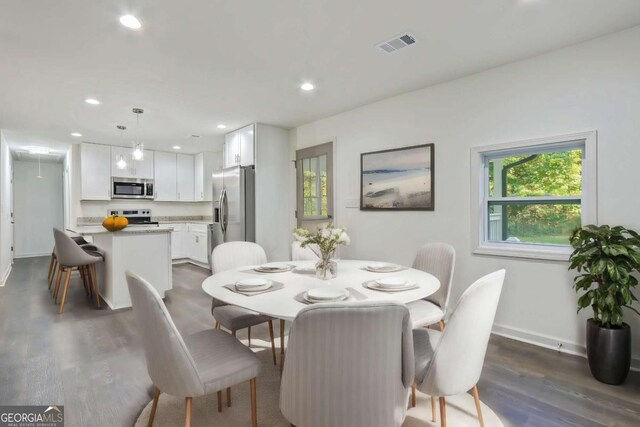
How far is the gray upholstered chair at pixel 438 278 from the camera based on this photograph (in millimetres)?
1984

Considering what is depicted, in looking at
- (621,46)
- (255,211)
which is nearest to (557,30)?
(621,46)

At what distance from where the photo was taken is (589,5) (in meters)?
1.99

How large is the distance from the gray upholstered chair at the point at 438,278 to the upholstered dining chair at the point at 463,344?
1.68 ft

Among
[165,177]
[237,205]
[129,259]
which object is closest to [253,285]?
[129,259]

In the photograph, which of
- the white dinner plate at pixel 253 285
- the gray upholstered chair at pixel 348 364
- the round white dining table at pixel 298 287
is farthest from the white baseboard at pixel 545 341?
the white dinner plate at pixel 253 285

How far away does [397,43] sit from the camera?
244 centimetres

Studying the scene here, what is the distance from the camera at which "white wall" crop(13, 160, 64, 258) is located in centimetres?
733

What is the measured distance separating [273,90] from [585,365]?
11.6 feet

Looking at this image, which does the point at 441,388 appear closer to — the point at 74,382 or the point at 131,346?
the point at 74,382

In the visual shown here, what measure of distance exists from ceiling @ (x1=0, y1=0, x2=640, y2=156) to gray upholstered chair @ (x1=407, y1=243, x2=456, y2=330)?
160 centimetres

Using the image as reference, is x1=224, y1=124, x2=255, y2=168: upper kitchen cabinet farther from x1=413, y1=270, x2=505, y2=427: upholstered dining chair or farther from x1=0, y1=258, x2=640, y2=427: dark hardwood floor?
x1=413, y1=270, x2=505, y2=427: upholstered dining chair

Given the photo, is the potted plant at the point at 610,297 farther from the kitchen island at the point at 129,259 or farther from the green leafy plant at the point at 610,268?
the kitchen island at the point at 129,259

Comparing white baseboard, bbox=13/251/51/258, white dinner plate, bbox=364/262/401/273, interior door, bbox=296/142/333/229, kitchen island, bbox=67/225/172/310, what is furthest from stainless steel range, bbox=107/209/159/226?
white dinner plate, bbox=364/262/401/273

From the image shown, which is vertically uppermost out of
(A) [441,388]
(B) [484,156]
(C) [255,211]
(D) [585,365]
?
(B) [484,156]
